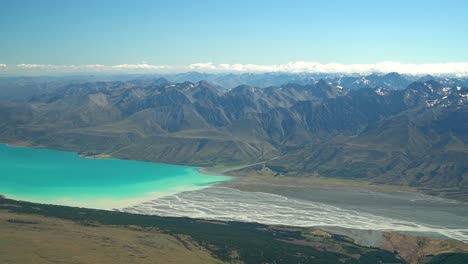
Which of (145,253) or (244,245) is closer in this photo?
(145,253)

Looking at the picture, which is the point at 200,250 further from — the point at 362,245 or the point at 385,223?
the point at 385,223

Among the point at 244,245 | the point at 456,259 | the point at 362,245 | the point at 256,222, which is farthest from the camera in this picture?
the point at 256,222

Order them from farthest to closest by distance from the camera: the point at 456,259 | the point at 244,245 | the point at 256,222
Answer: the point at 256,222
the point at 244,245
the point at 456,259

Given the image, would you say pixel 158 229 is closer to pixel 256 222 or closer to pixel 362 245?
pixel 256 222

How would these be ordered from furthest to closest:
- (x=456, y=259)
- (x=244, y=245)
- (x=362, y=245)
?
(x=362, y=245) → (x=244, y=245) → (x=456, y=259)

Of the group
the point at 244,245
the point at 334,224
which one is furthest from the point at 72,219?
the point at 334,224

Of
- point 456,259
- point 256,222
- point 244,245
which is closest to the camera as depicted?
point 456,259

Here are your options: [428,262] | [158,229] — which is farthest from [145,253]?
[428,262]

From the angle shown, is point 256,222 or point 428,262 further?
point 256,222
